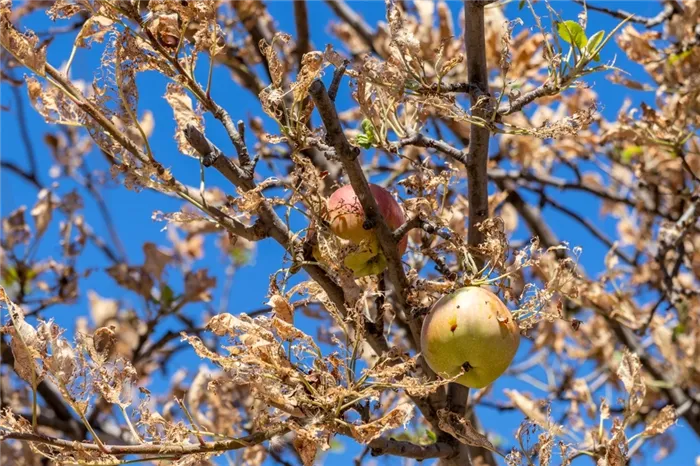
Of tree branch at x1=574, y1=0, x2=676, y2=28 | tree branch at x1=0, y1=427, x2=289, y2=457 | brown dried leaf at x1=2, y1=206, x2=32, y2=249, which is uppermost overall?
tree branch at x1=574, y1=0, x2=676, y2=28

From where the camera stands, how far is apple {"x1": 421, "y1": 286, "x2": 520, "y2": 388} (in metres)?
1.53

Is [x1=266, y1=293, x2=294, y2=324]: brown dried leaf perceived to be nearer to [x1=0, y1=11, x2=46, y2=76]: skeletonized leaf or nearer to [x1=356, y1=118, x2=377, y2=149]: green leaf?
[x1=356, y1=118, x2=377, y2=149]: green leaf

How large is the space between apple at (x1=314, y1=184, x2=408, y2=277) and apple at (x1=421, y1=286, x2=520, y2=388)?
0.57 ft

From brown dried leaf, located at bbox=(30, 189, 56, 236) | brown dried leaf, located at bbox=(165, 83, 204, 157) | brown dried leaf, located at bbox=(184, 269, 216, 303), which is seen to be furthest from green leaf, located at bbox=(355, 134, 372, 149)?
brown dried leaf, located at bbox=(30, 189, 56, 236)

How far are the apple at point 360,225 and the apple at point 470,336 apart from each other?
17 cm

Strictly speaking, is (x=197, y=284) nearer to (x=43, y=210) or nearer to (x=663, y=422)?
(x=43, y=210)

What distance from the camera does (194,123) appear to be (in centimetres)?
172

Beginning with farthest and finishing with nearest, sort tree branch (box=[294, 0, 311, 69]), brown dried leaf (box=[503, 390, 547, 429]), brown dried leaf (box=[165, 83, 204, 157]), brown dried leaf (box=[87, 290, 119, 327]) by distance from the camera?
brown dried leaf (box=[87, 290, 119, 327])
tree branch (box=[294, 0, 311, 69])
brown dried leaf (box=[503, 390, 547, 429])
brown dried leaf (box=[165, 83, 204, 157])

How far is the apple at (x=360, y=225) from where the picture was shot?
63.9 inches

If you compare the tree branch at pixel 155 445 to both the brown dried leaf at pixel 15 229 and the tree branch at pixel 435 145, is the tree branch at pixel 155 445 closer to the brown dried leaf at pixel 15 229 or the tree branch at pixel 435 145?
the tree branch at pixel 435 145

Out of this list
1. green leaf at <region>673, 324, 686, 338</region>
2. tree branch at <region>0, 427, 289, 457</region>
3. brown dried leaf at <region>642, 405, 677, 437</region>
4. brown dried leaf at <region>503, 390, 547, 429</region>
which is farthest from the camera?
green leaf at <region>673, 324, 686, 338</region>

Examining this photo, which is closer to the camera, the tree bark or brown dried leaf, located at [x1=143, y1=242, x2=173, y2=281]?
the tree bark

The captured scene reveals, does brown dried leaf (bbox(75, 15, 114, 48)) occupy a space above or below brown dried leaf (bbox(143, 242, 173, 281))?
below

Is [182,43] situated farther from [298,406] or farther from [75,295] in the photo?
[75,295]
